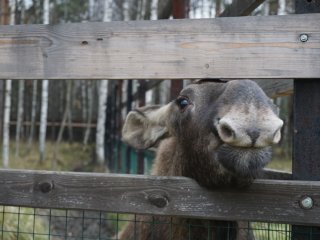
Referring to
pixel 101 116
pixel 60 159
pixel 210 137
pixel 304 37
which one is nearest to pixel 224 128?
pixel 210 137

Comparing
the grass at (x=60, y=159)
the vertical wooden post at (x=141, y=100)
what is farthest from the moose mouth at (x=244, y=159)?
the grass at (x=60, y=159)

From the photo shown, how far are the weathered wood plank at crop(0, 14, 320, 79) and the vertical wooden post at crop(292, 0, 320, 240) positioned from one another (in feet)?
0.43

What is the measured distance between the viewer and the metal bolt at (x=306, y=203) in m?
2.51

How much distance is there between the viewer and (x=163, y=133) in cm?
391

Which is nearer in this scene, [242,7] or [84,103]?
[242,7]

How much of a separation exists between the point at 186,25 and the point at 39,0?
22.5 metres

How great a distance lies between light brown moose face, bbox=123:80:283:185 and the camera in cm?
226

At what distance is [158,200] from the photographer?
2645 millimetres

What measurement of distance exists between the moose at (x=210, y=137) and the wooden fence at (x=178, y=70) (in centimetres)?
14

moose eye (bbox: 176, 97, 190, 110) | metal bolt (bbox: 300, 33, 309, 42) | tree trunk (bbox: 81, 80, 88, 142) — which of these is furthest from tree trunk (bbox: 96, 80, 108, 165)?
metal bolt (bbox: 300, 33, 309, 42)

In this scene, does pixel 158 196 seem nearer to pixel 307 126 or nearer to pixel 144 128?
pixel 307 126

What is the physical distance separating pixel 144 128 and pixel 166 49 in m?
1.34

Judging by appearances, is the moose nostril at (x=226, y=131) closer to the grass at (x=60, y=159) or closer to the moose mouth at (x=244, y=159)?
the moose mouth at (x=244, y=159)

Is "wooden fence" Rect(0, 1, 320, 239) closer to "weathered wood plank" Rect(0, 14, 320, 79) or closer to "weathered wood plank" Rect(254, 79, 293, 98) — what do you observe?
"weathered wood plank" Rect(0, 14, 320, 79)
